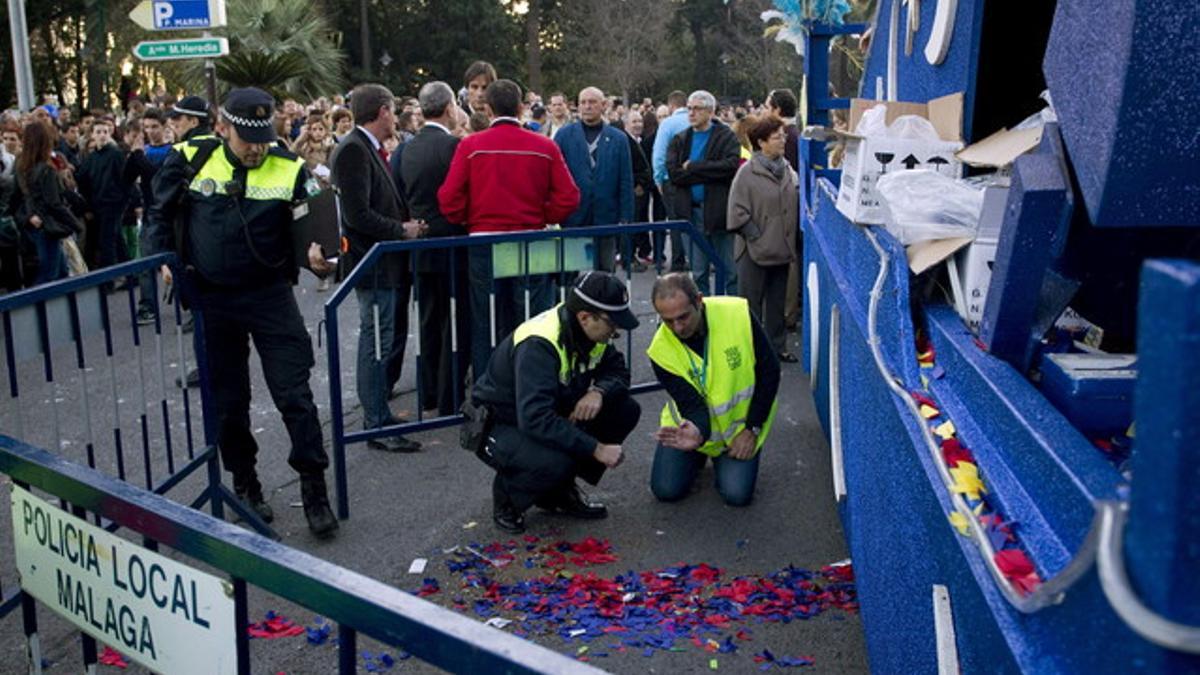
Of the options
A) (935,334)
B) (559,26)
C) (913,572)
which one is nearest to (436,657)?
(913,572)

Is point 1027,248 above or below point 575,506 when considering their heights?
above

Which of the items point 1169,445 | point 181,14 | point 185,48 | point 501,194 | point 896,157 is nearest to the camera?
point 1169,445

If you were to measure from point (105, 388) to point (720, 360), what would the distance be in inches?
190

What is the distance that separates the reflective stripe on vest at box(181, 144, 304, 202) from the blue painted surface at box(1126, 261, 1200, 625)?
4.41 metres

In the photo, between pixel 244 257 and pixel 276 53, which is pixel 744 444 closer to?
pixel 244 257

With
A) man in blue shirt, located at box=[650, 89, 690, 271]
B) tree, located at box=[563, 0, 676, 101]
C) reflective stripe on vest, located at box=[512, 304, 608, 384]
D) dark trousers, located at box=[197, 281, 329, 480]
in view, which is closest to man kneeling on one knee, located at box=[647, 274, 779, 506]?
reflective stripe on vest, located at box=[512, 304, 608, 384]

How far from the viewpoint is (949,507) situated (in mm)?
2174

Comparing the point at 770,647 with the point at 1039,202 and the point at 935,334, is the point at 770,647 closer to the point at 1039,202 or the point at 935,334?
the point at 935,334

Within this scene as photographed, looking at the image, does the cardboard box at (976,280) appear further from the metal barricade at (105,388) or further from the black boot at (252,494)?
the black boot at (252,494)

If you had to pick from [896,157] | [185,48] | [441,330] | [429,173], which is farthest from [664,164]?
[896,157]

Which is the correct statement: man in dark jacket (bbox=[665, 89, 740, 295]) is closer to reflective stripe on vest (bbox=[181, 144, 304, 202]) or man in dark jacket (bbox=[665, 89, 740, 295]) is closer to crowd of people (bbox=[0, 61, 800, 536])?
crowd of people (bbox=[0, 61, 800, 536])

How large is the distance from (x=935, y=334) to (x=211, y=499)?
3444 mm

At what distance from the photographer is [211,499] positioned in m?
5.18

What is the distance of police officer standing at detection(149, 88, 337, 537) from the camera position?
5012 millimetres
